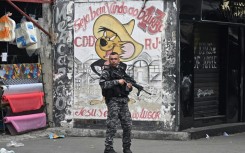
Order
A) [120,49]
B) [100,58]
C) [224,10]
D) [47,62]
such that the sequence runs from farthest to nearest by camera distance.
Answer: [47,62] → [224,10] → [100,58] → [120,49]

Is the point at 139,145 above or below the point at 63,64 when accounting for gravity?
below

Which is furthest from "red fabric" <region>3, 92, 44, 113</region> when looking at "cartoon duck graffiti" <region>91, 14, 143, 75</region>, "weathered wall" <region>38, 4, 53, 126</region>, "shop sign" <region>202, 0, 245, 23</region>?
"shop sign" <region>202, 0, 245, 23</region>

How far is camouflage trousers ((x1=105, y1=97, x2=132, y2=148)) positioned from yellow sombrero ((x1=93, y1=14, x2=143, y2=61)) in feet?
8.30

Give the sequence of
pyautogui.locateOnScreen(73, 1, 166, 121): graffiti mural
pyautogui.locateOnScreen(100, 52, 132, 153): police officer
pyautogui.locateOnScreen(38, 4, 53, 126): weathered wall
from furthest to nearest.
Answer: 1. pyautogui.locateOnScreen(38, 4, 53, 126): weathered wall
2. pyautogui.locateOnScreen(73, 1, 166, 121): graffiti mural
3. pyautogui.locateOnScreen(100, 52, 132, 153): police officer

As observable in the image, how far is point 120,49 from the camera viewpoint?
35.7 ft

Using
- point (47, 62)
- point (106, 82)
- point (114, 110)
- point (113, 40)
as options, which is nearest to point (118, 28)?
point (113, 40)

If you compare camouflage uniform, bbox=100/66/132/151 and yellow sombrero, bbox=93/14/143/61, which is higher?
yellow sombrero, bbox=93/14/143/61

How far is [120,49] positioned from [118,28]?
1.59ft

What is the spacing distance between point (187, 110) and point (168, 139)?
82 centimetres

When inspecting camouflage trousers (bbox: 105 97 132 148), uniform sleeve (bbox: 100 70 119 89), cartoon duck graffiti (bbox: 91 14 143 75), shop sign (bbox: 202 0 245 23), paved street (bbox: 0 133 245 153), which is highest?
shop sign (bbox: 202 0 245 23)

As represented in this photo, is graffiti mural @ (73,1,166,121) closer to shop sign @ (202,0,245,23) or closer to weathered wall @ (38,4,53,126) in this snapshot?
weathered wall @ (38,4,53,126)

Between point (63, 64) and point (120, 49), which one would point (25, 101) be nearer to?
point (63, 64)

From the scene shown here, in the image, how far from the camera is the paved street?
9234 millimetres

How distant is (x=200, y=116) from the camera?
1154cm
